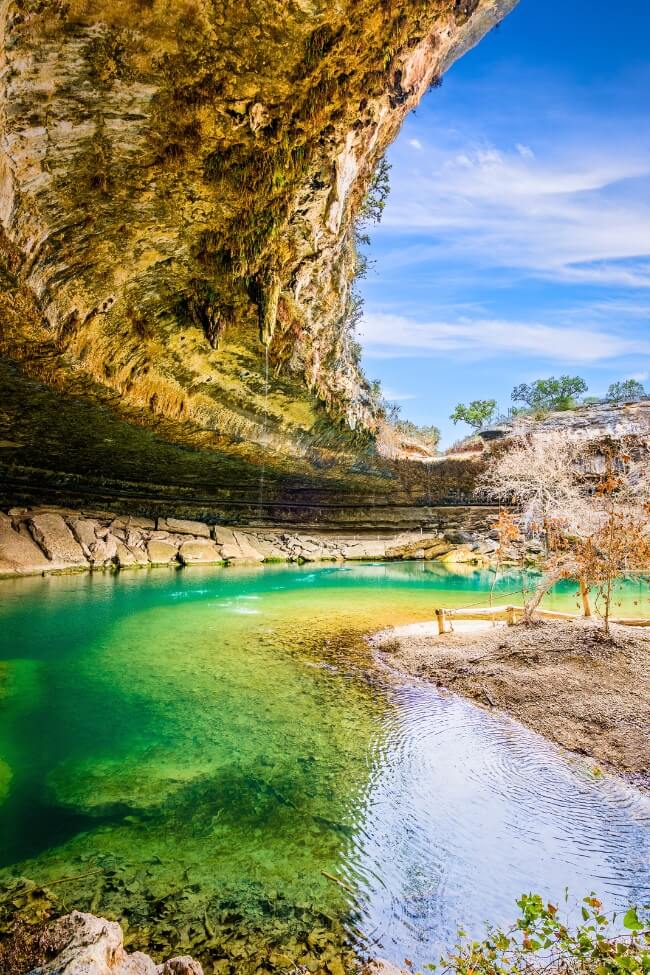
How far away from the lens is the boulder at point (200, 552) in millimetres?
22422

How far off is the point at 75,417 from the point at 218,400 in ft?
12.4

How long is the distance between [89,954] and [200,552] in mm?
21439

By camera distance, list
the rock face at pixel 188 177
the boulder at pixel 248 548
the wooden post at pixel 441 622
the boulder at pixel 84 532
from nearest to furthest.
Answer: the rock face at pixel 188 177 < the wooden post at pixel 441 622 < the boulder at pixel 84 532 < the boulder at pixel 248 548

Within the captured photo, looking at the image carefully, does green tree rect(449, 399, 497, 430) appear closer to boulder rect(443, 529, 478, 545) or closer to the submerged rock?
boulder rect(443, 529, 478, 545)

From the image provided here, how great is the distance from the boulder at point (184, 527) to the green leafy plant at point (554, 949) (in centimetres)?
2181

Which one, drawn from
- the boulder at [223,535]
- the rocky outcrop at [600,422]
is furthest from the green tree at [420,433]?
the boulder at [223,535]

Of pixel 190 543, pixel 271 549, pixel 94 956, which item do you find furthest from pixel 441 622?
pixel 271 549

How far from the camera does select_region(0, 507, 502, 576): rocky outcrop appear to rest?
18.0 metres

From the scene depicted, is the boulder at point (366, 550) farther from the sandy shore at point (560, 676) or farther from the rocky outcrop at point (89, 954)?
the rocky outcrop at point (89, 954)

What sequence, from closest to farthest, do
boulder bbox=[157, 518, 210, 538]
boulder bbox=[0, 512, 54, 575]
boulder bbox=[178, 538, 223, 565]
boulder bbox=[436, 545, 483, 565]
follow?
1. boulder bbox=[0, 512, 54, 575]
2. boulder bbox=[178, 538, 223, 565]
3. boulder bbox=[157, 518, 210, 538]
4. boulder bbox=[436, 545, 483, 565]

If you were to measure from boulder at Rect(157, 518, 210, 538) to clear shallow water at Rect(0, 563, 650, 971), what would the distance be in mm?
14911

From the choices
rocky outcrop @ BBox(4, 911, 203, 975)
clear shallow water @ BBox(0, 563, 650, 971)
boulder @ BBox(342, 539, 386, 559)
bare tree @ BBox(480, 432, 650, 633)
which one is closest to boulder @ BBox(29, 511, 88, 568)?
clear shallow water @ BBox(0, 563, 650, 971)

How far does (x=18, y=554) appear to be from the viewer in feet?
55.7

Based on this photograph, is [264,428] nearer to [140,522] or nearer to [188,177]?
[140,522]
